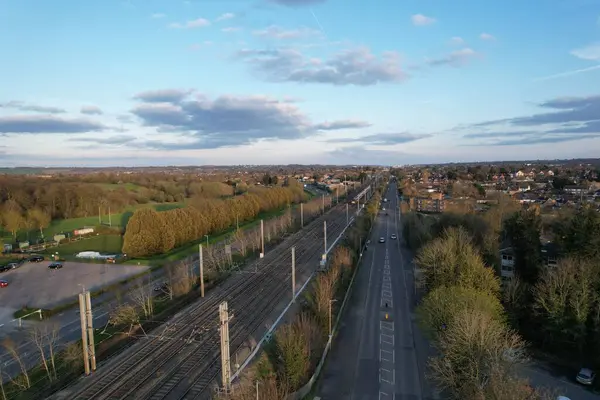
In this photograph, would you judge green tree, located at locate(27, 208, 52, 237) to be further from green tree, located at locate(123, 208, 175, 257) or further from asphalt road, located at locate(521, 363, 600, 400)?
asphalt road, located at locate(521, 363, 600, 400)

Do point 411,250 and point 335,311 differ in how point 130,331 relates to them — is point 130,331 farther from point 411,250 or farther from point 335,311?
point 411,250

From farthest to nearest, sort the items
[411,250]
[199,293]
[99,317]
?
[411,250] → [199,293] → [99,317]

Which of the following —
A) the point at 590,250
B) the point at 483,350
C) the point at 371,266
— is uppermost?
the point at 590,250

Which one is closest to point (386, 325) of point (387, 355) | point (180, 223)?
A: point (387, 355)

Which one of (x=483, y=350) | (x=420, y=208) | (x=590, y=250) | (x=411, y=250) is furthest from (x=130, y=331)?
(x=420, y=208)

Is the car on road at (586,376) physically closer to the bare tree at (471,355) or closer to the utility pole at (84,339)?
the bare tree at (471,355)

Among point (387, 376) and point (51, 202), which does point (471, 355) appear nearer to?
point (387, 376)

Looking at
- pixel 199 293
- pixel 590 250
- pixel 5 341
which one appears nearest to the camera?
pixel 5 341

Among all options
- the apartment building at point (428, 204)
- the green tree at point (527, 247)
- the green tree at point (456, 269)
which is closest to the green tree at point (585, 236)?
the green tree at point (527, 247)
